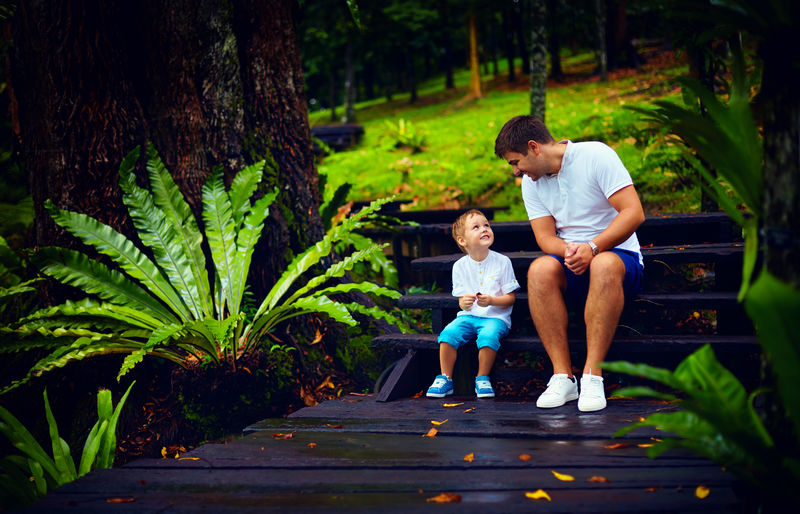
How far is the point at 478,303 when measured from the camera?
132 inches

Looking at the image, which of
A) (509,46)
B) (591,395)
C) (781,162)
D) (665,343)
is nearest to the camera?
(781,162)

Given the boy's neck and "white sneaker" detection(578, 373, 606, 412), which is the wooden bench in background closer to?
the boy's neck

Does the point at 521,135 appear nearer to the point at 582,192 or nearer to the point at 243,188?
the point at 582,192

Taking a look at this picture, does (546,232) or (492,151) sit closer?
(546,232)

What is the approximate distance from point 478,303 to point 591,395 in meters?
0.86

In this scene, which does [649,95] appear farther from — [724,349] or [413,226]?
[724,349]

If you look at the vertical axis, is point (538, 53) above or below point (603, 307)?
above

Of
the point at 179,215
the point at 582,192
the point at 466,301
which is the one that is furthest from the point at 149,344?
the point at 582,192

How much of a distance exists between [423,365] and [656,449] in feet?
6.91

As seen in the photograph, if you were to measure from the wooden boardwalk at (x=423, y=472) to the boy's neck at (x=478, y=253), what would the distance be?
3.43 feet

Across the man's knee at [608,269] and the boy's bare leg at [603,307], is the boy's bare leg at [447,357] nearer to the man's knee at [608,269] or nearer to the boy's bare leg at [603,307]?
the boy's bare leg at [603,307]

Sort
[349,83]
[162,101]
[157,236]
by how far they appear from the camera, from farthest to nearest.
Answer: [349,83] → [162,101] → [157,236]

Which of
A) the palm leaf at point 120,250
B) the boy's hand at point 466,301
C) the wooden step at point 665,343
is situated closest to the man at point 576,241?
the wooden step at point 665,343

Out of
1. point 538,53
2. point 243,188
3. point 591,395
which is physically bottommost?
point 591,395
